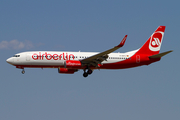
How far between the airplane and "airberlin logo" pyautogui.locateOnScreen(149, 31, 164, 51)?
228 millimetres

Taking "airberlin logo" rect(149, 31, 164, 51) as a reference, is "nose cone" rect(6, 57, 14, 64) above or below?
below

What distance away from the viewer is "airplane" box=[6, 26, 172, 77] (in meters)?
57.6

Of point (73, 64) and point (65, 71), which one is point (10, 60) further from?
point (73, 64)

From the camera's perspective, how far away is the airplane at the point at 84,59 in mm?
57594

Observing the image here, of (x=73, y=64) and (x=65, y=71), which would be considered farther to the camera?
(x=65, y=71)

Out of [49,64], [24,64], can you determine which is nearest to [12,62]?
[24,64]

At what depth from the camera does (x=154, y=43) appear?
6494 centimetres

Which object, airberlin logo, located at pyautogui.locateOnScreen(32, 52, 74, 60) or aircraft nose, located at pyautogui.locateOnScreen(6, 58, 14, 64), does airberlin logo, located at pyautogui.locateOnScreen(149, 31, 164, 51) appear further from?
aircraft nose, located at pyautogui.locateOnScreen(6, 58, 14, 64)

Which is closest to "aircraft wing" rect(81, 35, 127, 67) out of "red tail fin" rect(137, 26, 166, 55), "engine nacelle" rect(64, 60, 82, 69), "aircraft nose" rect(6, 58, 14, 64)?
"engine nacelle" rect(64, 60, 82, 69)

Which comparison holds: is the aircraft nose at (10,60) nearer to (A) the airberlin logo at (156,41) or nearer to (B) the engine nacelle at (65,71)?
(B) the engine nacelle at (65,71)

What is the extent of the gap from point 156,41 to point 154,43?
2.16 ft

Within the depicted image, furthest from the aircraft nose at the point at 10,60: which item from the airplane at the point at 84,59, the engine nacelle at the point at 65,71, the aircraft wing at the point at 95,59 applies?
the aircraft wing at the point at 95,59

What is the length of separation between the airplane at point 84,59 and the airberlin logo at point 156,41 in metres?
0.23

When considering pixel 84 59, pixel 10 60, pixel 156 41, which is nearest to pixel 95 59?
pixel 84 59
